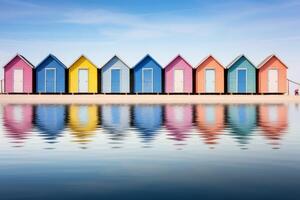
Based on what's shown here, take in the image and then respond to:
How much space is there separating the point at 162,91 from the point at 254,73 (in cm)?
1057

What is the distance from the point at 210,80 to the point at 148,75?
7059 millimetres

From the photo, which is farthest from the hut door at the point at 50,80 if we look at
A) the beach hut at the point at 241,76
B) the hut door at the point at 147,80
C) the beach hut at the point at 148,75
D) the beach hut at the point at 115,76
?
the beach hut at the point at 241,76

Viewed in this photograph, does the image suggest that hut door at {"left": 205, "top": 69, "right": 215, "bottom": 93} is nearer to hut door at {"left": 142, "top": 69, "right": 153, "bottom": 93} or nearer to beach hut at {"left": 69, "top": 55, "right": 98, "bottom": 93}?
hut door at {"left": 142, "top": 69, "right": 153, "bottom": 93}

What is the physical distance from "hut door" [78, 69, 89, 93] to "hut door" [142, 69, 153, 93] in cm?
648

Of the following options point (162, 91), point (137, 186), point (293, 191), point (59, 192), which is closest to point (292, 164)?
point (293, 191)

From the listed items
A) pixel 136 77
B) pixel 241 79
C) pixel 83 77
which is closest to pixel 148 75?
pixel 136 77

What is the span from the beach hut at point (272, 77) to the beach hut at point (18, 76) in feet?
85.5

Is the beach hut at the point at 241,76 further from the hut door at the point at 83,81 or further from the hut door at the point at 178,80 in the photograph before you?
the hut door at the point at 83,81

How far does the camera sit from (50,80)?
2283 inches

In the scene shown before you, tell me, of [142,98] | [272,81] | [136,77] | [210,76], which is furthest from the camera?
[272,81]

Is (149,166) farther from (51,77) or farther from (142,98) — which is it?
(51,77)

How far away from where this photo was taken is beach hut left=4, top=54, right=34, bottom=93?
58000 millimetres

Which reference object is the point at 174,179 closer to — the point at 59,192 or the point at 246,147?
the point at 59,192

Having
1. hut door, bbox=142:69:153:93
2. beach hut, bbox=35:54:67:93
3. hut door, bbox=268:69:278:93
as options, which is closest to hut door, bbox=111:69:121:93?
hut door, bbox=142:69:153:93
